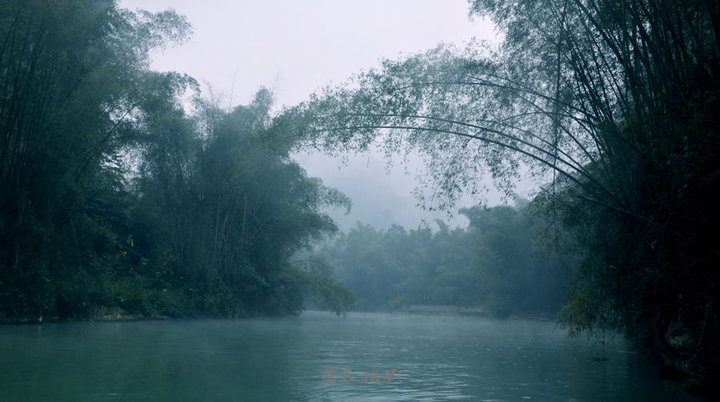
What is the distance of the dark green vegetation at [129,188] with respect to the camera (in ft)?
40.1

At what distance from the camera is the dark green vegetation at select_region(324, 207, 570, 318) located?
32.9 meters

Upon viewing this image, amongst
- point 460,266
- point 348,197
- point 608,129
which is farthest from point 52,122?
point 460,266

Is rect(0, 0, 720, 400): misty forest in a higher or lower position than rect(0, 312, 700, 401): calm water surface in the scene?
higher

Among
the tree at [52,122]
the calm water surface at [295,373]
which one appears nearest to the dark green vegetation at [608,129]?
the calm water surface at [295,373]

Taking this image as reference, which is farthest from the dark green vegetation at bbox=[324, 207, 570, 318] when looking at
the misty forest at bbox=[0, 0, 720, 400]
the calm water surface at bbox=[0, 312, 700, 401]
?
the calm water surface at bbox=[0, 312, 700, 401]

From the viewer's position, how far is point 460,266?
47.8 m

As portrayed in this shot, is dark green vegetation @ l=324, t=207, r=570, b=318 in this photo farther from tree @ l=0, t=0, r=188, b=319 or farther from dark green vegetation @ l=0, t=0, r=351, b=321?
tree @ l=0, t=0, r=188, b=319

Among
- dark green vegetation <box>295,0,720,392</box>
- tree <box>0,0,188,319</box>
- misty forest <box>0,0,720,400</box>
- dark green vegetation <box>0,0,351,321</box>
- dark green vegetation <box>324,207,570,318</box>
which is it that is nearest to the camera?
dark green vegetation <box>295,0,720,392</box>

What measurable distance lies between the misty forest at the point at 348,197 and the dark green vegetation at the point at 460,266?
4945 millimetres

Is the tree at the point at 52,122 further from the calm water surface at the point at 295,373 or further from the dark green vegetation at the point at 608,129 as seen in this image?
the dark green vegetation at the point at 608,129

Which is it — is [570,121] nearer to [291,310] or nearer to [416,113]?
[416,113]

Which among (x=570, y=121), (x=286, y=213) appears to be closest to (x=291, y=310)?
(x=286, y=213)

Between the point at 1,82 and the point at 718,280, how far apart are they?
1229 centimetres

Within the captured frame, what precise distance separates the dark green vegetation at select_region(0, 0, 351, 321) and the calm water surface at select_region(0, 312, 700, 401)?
3317 millimetres
